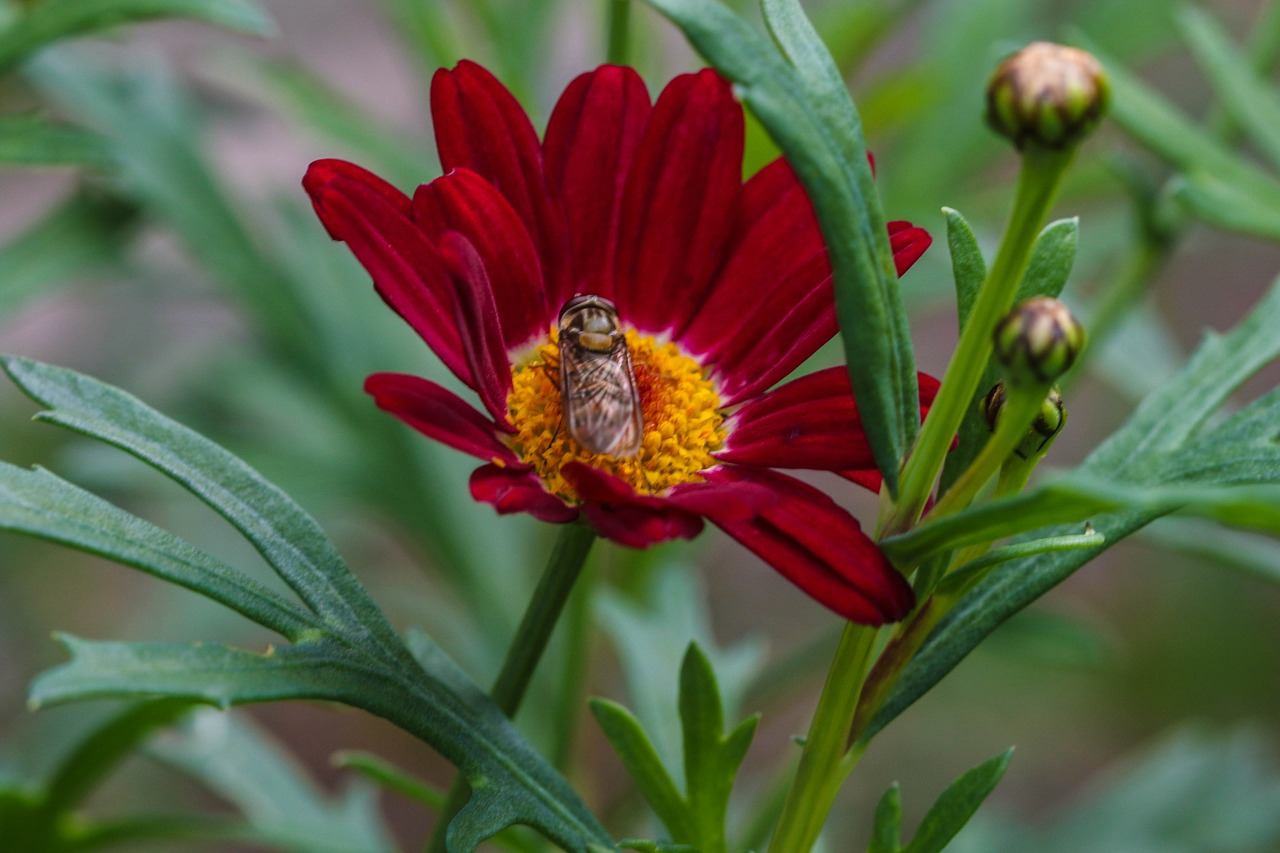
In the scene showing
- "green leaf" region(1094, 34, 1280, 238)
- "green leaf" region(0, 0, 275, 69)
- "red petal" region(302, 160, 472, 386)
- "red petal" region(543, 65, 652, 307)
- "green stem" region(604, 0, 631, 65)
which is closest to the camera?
"red petal" region(302, 160, 472, 386)

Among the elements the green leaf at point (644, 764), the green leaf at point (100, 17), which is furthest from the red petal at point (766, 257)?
the green leaf at point (100, 17)

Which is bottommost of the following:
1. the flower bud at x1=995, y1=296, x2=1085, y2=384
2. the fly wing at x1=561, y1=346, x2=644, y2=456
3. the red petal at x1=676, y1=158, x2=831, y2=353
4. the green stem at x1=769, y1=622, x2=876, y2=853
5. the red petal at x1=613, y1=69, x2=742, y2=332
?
the green stem at x1=769, y1=622, x2=876, y2=853

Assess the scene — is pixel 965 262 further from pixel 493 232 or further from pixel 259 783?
pixel 259 783

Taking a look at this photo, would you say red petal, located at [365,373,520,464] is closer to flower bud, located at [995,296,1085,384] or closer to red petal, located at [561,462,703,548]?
red petal, located at [561,462,703,548]

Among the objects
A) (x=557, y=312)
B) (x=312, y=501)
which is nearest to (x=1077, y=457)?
(x=312, y=501)

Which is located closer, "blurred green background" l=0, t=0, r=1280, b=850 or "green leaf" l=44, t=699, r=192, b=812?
"green leaf" l=44, t=699, r=192, b=812

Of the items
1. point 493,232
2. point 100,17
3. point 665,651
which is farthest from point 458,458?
point 493,232

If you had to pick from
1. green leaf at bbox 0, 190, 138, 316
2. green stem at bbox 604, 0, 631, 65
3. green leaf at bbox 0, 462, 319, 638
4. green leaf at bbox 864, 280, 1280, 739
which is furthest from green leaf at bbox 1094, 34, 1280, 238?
green leaf at bbox 0, 190, 138, 316
